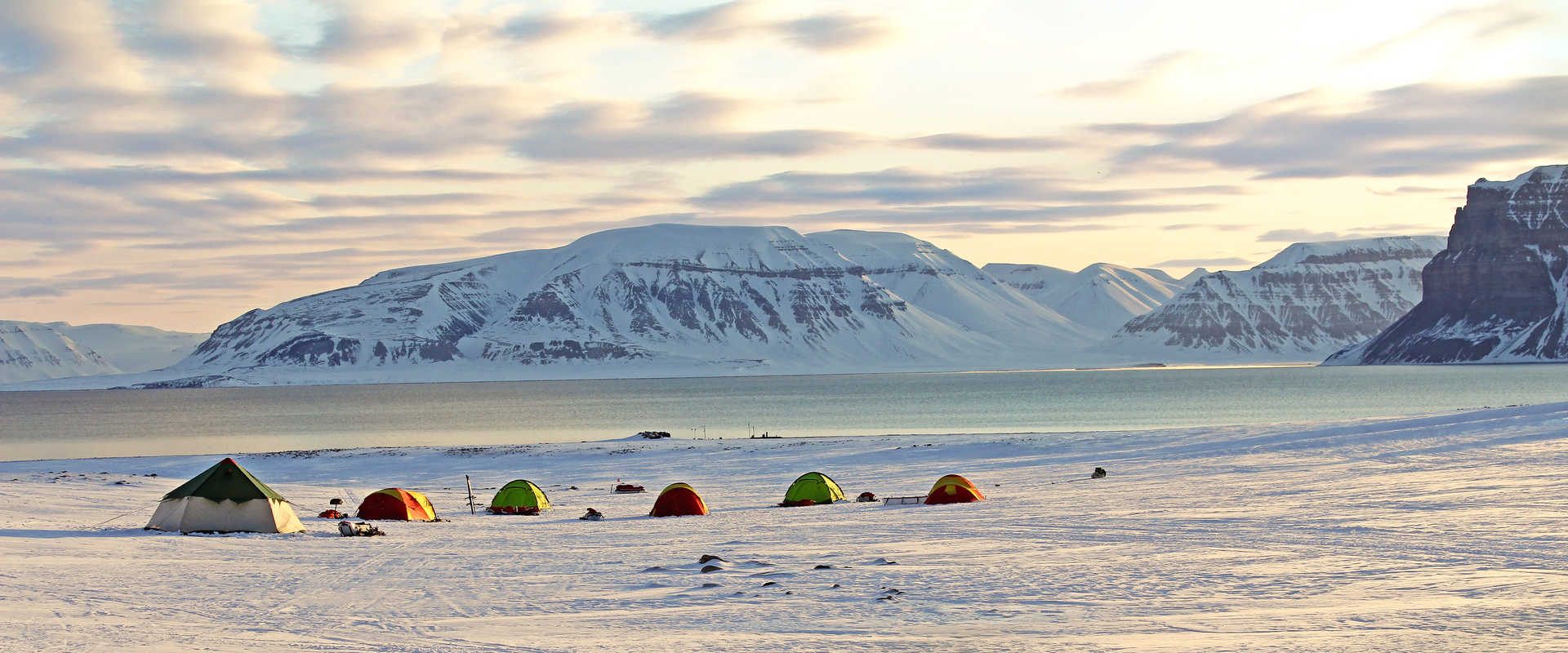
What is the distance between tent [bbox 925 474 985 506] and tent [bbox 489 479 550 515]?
38.9ft

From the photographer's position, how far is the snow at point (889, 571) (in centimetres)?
1675

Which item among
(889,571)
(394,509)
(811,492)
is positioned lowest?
(811,492)

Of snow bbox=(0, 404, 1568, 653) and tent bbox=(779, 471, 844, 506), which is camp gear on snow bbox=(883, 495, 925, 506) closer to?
snow bbox=(0, 404, 1568, 653)

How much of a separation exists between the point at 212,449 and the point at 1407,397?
112 m

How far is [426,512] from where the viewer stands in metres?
37.1

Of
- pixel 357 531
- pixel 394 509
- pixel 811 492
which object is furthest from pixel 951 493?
pixel 357 531

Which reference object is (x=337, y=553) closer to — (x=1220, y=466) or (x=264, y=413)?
(x=1220, y=466)

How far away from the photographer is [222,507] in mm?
30969

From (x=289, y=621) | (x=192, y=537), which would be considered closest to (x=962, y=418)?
(x=192, y=537)

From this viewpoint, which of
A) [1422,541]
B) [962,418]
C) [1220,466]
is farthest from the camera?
[962,418]

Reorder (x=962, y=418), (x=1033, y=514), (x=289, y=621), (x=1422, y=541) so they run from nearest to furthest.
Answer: (x=289, y=621), (x=1422, y=541), (x=1033, y=514), (x=962, y=418)

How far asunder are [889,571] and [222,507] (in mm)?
17052

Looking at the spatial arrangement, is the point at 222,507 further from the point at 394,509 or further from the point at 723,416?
the point at 723,416

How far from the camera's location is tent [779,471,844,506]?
39.3 m
